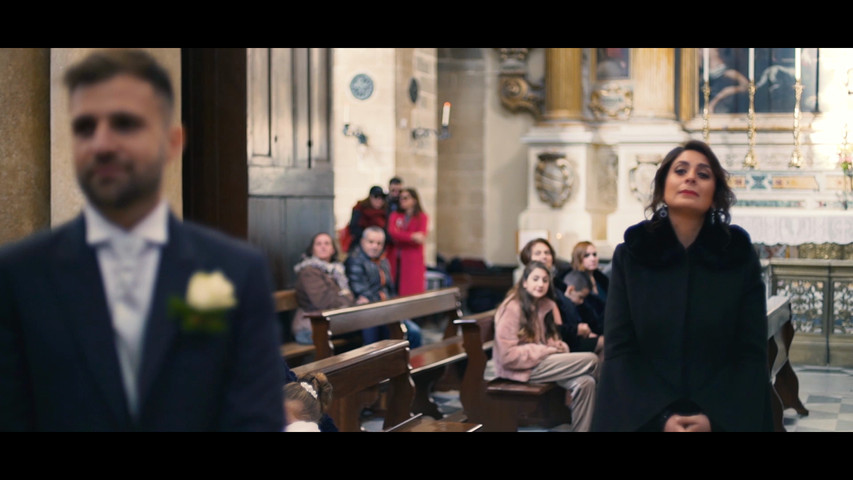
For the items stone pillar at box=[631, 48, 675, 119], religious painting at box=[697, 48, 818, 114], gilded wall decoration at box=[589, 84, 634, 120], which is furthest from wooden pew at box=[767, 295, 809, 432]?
gilded wall decoration at box=[589, 84, 634, 120]

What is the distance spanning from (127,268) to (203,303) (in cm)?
11

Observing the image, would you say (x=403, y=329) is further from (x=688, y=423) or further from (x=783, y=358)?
(x=688, y=423)

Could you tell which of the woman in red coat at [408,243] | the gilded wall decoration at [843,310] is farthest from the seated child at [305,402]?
the woman in red coat at [408,243]

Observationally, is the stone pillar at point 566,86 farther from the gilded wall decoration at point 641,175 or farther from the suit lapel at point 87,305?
the suit lapel at point 87,305

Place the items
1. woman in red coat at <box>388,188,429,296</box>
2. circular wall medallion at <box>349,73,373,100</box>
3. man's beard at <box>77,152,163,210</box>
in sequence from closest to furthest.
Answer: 1. man's beard at <box>77,152,163,210</box>
2. woman in red coat at <box>388,188,429,296</box>
3. circular wall medallion at <box>349,73,373,100</box>

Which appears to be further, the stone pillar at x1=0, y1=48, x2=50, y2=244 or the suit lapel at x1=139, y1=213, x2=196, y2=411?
the stone pillar at x1=0, y1=48, x2=50, y2=244

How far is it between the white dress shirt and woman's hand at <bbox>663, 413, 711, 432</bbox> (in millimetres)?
1589

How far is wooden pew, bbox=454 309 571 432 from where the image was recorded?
5.95 metres

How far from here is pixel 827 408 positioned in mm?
6148

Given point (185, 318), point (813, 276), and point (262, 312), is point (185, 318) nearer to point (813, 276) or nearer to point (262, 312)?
point (262, 312)

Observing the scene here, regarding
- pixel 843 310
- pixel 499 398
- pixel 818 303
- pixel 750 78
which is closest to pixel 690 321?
pixel 499 398

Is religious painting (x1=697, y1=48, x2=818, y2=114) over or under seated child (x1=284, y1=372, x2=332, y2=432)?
over

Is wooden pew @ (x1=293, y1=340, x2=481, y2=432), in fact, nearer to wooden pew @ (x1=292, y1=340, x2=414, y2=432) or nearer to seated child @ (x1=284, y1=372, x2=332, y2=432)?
wooden pew @ (x1=292, y1=340, x2=414, y2=432)
